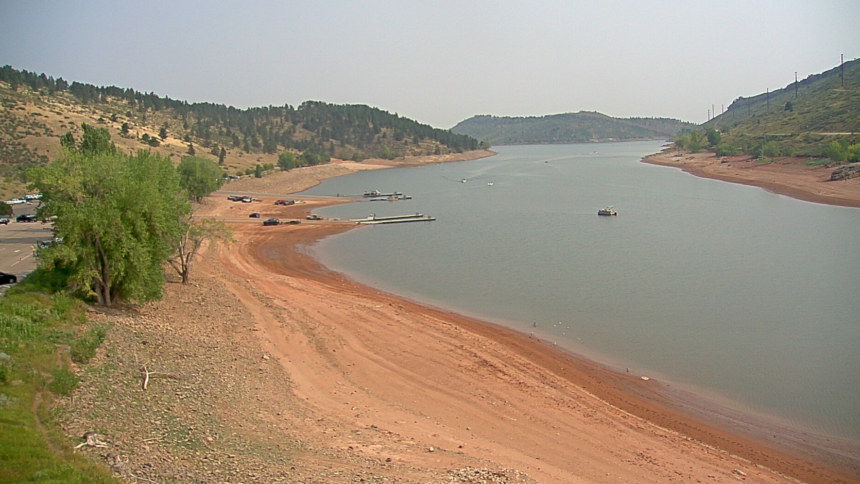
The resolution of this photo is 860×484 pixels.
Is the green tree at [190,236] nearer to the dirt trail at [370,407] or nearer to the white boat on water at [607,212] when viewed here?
the dirt trail at [370,407]

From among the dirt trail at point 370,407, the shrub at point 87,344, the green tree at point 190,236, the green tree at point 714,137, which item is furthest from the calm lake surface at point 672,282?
the green tree at point 714,137

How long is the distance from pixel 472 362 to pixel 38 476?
1507 cm

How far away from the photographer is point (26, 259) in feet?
100

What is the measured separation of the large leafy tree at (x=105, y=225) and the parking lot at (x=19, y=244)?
6.28 metres

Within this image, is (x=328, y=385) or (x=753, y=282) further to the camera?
(x=753, y=282)

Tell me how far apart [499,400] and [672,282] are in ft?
64.1

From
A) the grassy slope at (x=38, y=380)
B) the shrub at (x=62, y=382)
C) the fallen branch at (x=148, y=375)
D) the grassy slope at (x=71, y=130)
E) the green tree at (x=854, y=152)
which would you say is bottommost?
the fallen branch at (x=148, y=375)

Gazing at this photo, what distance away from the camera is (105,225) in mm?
20891

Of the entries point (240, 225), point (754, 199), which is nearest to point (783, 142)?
point (754, 199)

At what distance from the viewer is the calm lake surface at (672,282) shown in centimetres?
2230

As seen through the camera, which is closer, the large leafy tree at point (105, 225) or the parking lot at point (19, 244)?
the large leafy tree at point (105, 225)

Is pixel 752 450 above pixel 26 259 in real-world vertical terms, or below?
below

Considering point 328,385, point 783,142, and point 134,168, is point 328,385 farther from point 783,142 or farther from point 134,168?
point 783,142

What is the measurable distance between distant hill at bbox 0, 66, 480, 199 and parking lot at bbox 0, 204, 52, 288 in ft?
23.1
